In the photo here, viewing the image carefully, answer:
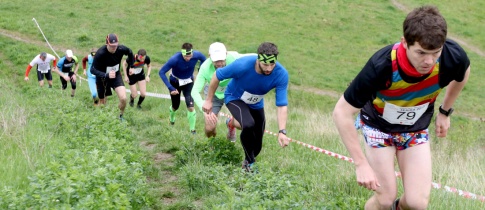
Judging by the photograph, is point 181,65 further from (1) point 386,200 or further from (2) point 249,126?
(1) point 386,200

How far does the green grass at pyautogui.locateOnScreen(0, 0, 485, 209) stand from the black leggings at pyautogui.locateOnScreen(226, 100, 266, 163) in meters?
0.28

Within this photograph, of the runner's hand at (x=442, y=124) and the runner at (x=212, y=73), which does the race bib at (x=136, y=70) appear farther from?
the runner's hand at (x=442, y=124)

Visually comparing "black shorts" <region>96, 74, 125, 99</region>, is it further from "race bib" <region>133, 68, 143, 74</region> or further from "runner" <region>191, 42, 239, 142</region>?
"runner" <region>191, 42, 239, 142</region>

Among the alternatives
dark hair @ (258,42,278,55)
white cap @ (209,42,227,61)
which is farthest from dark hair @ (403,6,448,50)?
white cap @ (209,42,227,61)

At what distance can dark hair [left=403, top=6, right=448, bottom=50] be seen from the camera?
362cm

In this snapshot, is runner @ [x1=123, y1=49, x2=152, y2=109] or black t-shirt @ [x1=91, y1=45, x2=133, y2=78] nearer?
black t-shirt @ [x1=91, y1=45, x2=133, y2=78]

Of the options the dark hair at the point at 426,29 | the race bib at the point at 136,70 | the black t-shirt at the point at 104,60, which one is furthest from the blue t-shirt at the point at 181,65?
the dark hair at the point at 426,29

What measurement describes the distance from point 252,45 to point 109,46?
16.3 metres

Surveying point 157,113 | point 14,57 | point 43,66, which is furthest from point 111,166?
point 14,57

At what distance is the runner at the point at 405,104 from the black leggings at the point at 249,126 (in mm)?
2259

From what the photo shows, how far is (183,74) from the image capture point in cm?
1067

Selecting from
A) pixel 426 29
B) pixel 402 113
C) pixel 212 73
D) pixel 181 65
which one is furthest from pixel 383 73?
pixel 181 65

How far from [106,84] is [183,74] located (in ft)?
6.21

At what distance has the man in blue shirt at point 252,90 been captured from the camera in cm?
652
